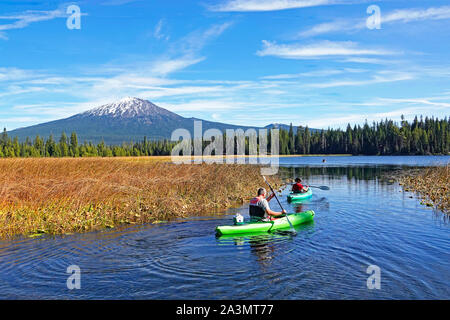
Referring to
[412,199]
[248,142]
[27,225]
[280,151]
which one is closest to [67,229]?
[27,225]

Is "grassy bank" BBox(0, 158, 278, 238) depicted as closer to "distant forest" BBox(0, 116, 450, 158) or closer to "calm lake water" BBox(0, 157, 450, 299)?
"calm lake water" BBox(0, 157, 450, 299)

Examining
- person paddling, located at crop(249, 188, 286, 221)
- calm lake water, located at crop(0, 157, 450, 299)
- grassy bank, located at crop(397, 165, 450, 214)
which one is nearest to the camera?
calm lake water, located at crop(0, 157, 450, 299)

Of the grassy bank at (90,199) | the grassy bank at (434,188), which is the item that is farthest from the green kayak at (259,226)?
the grassy bank at (434,188)

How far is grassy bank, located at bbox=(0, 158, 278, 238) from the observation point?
14164 millimetres

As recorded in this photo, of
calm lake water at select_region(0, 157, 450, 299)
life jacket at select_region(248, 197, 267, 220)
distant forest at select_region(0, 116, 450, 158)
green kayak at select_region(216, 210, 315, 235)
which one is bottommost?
calm lake water at select_region(0, 157, 450, 299)

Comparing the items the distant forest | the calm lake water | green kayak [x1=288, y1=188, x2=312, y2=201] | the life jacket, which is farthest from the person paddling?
the distant forest

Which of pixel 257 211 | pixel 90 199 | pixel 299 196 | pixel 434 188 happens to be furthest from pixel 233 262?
pixel 434 188

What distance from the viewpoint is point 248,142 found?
147125 mm

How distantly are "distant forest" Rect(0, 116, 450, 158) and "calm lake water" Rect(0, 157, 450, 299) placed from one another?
4304 inches

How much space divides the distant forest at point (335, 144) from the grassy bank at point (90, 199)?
4024 inches

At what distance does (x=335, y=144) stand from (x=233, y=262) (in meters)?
155

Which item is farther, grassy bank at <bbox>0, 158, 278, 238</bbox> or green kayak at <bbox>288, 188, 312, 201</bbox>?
green kayak at <bbox>288, 188, 312, 201</bbox>
